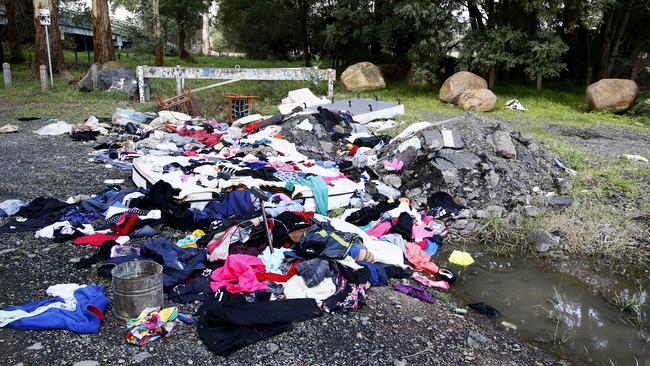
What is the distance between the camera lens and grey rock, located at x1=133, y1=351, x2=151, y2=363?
3.06 metres

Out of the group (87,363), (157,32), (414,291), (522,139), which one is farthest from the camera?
Result: (157,32)

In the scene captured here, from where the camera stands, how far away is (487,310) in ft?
13.2

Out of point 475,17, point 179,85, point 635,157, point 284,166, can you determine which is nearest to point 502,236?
point 284,166

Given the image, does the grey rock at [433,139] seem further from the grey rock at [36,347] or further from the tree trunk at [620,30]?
the tree trunk at [620,30]

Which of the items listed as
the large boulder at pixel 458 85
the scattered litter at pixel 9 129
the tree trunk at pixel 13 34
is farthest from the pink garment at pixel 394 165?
the tree trunk at pixel 13 34

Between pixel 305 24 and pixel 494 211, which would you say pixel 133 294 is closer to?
pixel 494 211

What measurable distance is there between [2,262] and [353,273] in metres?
A: 2.93

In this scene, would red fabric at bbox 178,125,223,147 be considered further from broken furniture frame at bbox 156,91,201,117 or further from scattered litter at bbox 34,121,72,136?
scattered litter at bbox 34,121,72,136

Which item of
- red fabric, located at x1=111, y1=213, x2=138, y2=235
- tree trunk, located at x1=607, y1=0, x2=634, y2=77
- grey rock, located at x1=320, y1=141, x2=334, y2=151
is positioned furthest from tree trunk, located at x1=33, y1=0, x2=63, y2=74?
tree trunk, located at x1=607, y1=0, x2=634, y2=77

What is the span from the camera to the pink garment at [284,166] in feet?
22.9

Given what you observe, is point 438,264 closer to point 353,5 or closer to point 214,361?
point 214,361

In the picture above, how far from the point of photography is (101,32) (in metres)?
16.0

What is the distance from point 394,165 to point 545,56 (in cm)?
859

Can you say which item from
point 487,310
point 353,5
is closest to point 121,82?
point 353,5
